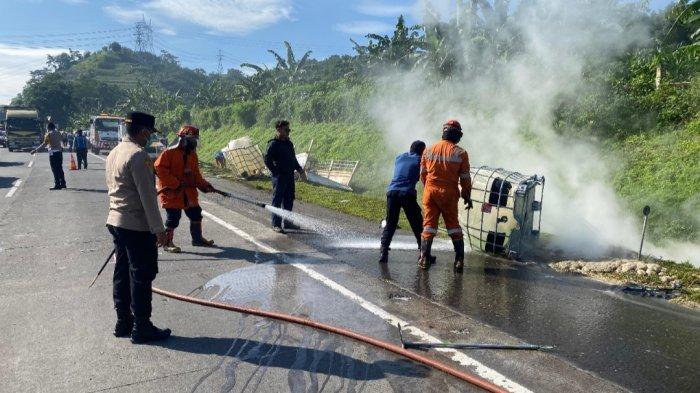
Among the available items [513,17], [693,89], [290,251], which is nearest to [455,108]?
[513,17]

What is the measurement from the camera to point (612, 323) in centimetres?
437

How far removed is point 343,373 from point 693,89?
10.8 meters

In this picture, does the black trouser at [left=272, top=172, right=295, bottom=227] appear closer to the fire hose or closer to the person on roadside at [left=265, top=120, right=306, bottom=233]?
the person on roadside at [left=265, top=120, right=306, bottom=233]

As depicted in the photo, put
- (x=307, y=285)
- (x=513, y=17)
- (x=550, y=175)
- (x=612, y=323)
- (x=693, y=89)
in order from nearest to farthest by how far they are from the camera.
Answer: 1. (x=612, y=323)
2. (x=307, y=285)
3. (x=693, y=89)
4. (x=550, y=175)
5. (x=513, y=17)

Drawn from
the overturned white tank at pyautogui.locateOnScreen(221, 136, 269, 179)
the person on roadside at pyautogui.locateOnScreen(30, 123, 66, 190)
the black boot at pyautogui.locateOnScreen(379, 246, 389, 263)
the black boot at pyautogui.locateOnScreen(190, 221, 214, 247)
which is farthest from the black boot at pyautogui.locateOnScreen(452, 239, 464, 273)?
the overturned white tank at pyautogui.locateOnScreen(221, 136, 269, 179)

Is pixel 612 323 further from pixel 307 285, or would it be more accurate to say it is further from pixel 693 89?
pixel 693 89

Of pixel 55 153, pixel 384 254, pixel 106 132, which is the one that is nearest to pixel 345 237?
pixel 384 254

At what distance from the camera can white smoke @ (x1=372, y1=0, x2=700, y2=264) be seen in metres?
9.21

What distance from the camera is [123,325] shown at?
4.04 meters

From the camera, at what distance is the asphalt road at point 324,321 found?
3.34m

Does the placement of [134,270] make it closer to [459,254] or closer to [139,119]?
[139,119]

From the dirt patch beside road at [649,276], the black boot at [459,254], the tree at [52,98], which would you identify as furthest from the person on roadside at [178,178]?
the tree at [52,98]

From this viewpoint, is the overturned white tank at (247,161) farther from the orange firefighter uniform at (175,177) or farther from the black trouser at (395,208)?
the black trouser at (395,208)

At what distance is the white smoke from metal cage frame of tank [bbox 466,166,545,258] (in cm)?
124
